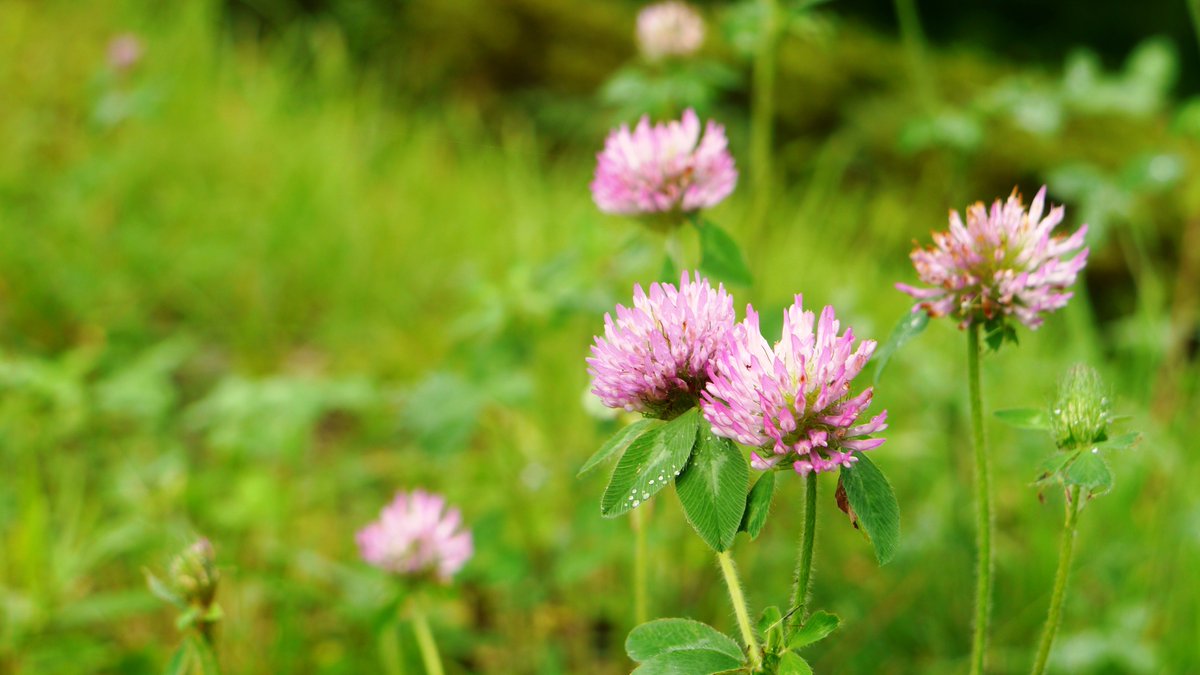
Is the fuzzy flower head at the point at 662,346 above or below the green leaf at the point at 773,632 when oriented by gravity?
above

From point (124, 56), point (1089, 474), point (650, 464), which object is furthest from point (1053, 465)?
point (124, 56)

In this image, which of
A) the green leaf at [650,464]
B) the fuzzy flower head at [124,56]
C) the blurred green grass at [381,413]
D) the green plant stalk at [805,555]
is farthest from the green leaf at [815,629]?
the fuzzy flower head at [124,56]

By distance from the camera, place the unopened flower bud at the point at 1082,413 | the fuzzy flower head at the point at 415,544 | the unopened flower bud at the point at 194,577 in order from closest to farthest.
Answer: the unopened flower bud at the point at 1082,413, the unopened flower bud at the point at 194,577, the fuzzy flower head at the point at 415,544

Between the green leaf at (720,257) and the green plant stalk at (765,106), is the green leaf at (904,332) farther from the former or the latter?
the green plant stalk at (765,106)

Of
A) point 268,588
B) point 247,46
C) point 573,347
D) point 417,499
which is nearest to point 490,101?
point 247,46

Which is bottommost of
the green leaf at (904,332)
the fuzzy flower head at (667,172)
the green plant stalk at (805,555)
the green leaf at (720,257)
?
the green plant stalk at (805,555)

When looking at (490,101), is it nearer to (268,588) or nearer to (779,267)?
(779,267)
